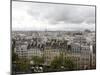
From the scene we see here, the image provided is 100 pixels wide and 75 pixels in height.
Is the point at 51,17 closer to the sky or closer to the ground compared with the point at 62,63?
closer to the sky

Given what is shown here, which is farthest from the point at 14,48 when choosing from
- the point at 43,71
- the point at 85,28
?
the point at 85,28

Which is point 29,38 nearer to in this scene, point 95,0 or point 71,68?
point 71,68

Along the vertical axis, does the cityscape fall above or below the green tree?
above

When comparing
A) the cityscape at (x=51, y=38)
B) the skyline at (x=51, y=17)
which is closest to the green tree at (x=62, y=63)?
the cityscape at (x=51, y=38)

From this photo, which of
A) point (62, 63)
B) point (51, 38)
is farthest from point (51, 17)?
point (62, 63)

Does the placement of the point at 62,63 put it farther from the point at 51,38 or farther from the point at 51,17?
the point at 51,17

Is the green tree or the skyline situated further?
the green tree

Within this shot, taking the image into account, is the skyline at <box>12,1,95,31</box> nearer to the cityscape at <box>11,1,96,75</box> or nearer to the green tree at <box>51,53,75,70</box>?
the cityscape at <box>11,1,96,75</box>

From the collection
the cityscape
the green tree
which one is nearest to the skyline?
the cityscape
